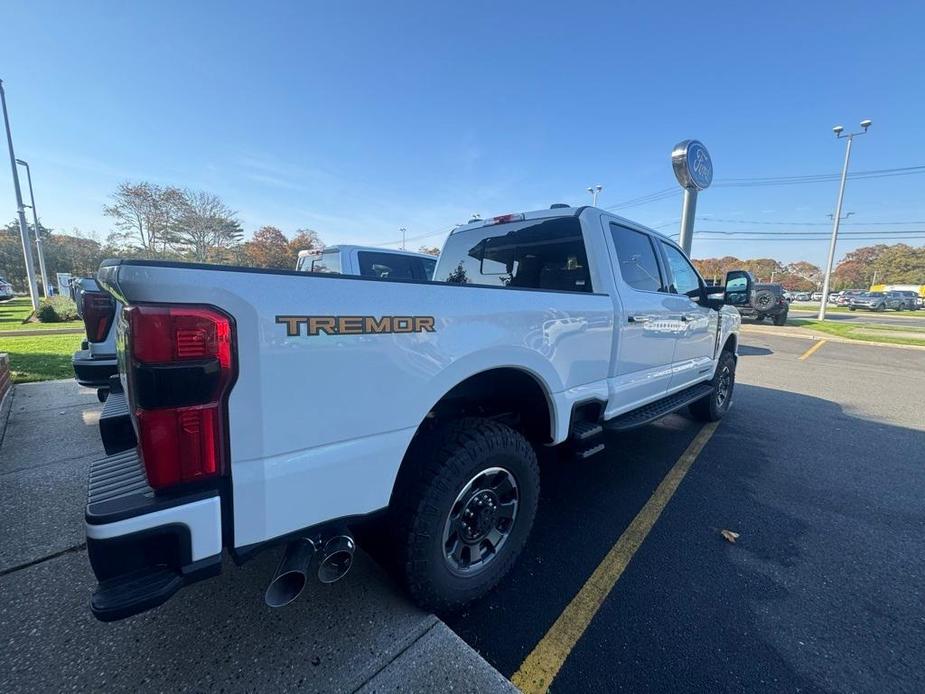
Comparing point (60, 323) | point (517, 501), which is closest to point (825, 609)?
point (517, 501)

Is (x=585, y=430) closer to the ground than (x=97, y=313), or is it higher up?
closer to the ground

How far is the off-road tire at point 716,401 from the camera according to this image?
5109mm

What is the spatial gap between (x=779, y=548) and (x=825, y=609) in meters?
0.55

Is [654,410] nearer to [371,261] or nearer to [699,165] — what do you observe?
[371,261]

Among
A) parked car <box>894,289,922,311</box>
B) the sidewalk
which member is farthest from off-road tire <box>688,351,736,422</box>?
parked car <box>894,289,922,311</box>

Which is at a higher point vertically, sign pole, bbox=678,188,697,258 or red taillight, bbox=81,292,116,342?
sign pole, bbox=678,188,697,258

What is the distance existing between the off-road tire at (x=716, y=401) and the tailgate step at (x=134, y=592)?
17.4 ft

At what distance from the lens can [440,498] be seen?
1882 mm

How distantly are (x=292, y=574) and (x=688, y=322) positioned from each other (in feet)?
12.9

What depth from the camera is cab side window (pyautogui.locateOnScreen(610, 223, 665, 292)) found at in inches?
130

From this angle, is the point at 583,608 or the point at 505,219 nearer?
the point at 583,608

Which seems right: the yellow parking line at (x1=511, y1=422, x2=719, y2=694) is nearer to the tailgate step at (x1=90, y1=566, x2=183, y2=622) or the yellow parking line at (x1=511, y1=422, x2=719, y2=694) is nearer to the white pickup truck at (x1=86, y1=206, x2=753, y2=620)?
the white pickup truck at (x1=86, y1=206, x2=753, y2=620)

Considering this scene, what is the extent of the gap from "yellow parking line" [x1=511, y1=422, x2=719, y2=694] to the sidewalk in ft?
0.60

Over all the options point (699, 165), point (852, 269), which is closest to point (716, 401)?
point (699, 165)
